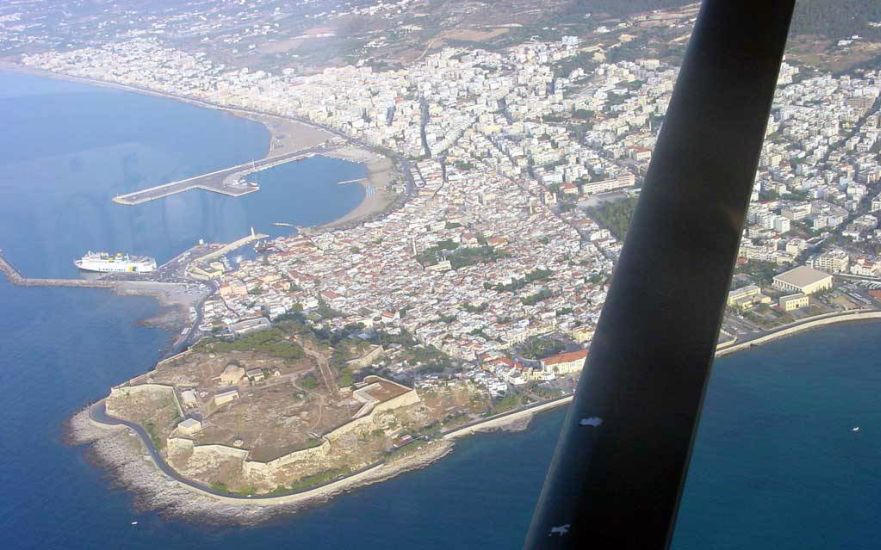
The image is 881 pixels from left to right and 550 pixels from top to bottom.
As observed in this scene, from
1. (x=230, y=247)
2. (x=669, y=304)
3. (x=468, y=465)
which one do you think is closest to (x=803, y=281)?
(x=468, y=465)

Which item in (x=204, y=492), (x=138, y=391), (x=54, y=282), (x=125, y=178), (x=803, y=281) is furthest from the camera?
(x=125, y=178)

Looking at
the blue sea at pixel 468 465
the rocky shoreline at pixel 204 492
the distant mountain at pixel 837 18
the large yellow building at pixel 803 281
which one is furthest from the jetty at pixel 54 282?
the distant mountain at pixel 837 18

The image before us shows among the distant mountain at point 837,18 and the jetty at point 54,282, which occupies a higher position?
the distant mountain at point 837,18

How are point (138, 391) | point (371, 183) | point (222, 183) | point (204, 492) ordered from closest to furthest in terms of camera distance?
point (204, 492) → point (138, 391) → point (371, 183) → point (222, 183)

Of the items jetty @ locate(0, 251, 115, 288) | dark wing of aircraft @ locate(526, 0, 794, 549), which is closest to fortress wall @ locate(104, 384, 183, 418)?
jetty @ locate(0, 251, 115, 288)

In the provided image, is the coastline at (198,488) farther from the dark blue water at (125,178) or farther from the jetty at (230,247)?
the dark blue water at (125,178)

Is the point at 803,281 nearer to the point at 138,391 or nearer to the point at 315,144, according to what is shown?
the point at 138,391
